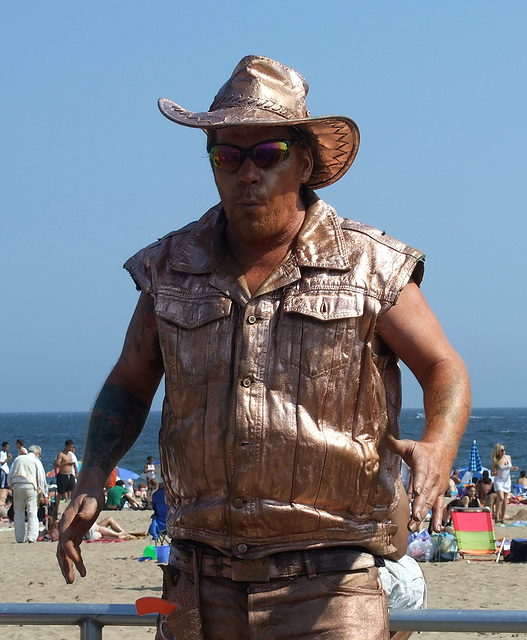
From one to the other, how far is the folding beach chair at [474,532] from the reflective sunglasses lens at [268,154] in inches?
458

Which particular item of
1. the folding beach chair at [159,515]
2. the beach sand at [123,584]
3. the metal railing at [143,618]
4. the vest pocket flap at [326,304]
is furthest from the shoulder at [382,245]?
the folding beach chair at [159,515]

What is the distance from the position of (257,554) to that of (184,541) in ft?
0.96

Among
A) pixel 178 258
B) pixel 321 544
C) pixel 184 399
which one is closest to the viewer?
pixel 321 544

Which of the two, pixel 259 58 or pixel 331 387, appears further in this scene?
pixel 259 58

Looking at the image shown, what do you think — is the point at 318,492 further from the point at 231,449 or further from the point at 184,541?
the point at 184,541

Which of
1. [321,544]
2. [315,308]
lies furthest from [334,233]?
[321,544]

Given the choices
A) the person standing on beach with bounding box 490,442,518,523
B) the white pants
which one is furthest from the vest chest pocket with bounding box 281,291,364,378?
the person standing on beach with bounding box 490,442,518,523

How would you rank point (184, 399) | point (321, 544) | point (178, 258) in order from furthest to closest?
point (178, 258) < point (184, 399) < point (321, 544)

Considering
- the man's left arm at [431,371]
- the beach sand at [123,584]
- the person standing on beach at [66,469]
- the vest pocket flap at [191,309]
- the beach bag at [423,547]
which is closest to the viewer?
the man's left arm at [431,371]

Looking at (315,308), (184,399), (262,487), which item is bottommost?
(262,487)

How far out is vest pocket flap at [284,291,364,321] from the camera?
2711 millimetres

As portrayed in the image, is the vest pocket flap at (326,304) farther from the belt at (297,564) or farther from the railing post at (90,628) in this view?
the railing post at (90,628)

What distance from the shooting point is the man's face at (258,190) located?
2.84 metres

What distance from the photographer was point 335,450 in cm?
262
